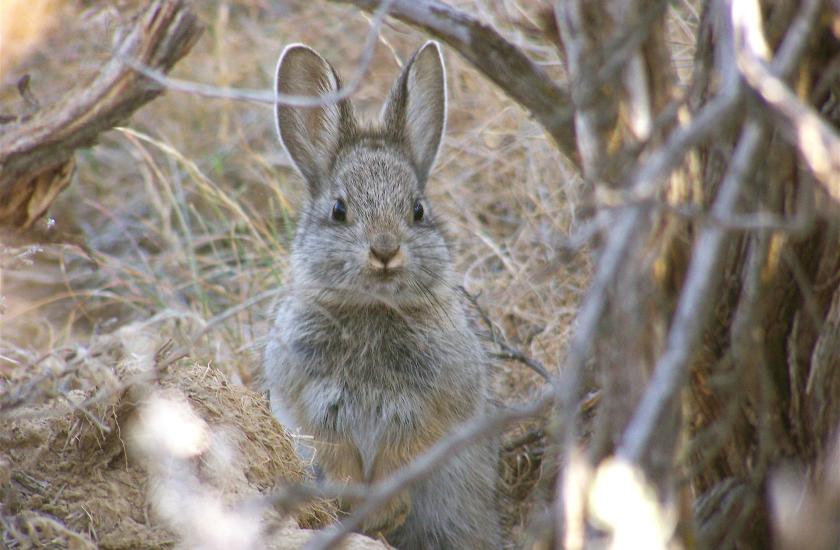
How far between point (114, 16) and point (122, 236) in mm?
1735

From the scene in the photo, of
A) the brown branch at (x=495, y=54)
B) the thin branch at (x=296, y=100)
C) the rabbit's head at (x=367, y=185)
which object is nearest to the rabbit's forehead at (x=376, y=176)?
the rabbit's head at (x=367, y=185)

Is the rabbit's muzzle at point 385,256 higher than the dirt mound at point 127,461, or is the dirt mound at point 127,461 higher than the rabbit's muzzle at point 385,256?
the rabbit's muzzle at point 385,256

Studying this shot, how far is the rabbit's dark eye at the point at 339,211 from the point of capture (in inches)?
194

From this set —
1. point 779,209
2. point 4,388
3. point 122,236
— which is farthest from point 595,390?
point 122,236

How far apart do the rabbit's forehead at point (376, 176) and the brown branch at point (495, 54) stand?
1.55 m

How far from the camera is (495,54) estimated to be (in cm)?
337

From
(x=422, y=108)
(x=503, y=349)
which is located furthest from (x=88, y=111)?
(x=503, y=349)

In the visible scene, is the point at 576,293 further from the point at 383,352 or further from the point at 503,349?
the point at 383,352

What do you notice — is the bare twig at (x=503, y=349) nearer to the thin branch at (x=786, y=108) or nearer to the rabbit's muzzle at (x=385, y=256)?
the rabbit's muzzle at (x=385, y=256)

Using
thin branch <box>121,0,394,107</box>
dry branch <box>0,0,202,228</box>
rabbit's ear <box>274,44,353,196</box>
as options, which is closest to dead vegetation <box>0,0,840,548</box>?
dry branch <box>0,0,202,228</box>

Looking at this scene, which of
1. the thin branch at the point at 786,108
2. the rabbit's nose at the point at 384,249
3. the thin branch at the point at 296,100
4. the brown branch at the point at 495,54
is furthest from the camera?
the rabbit's nose at the point at 384,249

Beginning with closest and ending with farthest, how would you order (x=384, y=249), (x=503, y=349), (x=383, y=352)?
(x=384, y=249), (x=383, y=352), (x=503, y=349)

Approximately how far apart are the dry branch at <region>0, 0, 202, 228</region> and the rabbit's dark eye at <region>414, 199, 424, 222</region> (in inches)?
46.6

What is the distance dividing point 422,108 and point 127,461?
2.34 m
